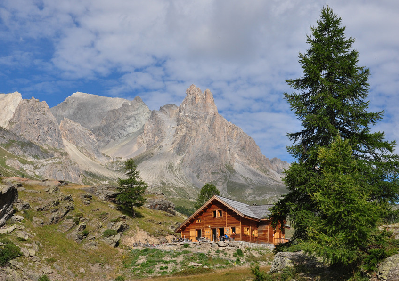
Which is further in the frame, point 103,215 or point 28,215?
point 103,215

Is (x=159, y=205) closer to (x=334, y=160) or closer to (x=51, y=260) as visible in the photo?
(x=51, y=260)

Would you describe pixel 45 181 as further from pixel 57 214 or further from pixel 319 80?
pixel 319 80

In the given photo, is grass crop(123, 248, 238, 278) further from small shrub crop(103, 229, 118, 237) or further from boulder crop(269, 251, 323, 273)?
boulder crop(269, 251, 323, 273)

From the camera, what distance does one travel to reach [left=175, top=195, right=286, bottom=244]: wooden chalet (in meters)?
50.2

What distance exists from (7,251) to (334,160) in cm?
2961

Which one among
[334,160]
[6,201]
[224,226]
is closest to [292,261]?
[334,160]

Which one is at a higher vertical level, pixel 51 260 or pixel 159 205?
pixel 159 205

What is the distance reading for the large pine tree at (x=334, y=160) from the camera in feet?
48.9

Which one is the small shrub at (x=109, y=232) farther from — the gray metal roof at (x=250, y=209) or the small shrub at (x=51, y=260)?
the gray metal roof at (x=250, y=209)

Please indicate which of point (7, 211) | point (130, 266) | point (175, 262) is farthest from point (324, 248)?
point (7, 211)

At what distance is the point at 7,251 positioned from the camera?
2969 cm

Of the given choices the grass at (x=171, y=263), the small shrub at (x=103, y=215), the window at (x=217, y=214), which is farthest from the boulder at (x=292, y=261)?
the small shrub at (x=103, y=215)

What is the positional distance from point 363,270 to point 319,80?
13.0 meters

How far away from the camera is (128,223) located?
194ft
